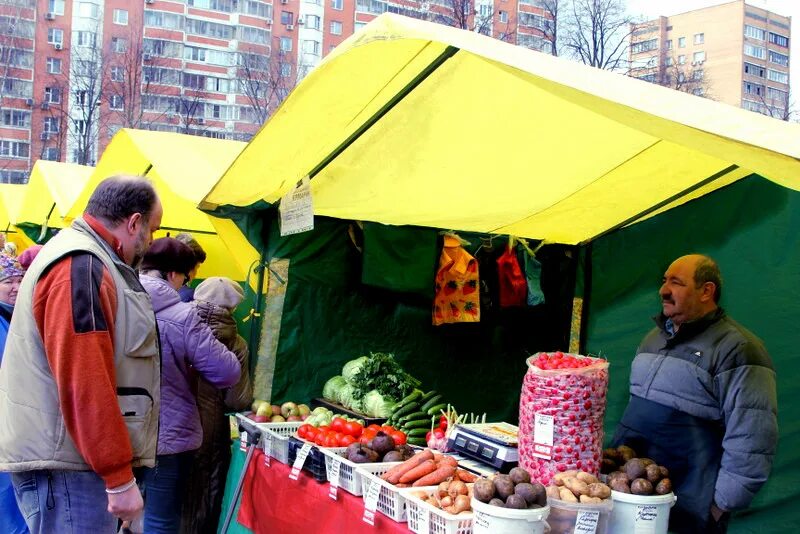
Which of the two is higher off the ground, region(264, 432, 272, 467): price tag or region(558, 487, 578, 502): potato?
region(558, 487, 578, 502): potato

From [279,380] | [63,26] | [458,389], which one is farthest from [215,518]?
[63,26]

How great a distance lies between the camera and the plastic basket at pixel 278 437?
3.72 meters

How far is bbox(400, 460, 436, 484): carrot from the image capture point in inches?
112

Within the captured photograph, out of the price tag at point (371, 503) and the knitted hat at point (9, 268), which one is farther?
the knitted hat at point (9, 268)

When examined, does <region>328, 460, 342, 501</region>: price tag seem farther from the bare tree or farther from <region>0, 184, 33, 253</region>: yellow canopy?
the bare tree

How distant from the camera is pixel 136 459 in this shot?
239 cm

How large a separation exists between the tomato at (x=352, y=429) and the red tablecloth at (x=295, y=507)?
29cm

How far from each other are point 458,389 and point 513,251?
1.07 m

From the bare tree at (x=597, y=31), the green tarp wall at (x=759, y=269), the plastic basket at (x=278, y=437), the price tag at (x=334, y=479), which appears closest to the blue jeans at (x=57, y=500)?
the price tag at (x=334, y=479)

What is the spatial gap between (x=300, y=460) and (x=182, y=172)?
3004mm

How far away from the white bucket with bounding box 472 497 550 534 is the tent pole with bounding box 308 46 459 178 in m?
1.54

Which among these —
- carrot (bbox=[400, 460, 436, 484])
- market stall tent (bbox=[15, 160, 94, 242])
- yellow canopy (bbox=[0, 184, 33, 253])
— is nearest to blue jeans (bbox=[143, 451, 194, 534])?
carrot (bbox=[400, 460, 436, 484])

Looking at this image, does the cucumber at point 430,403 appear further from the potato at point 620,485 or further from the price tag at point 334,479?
the potato at point 620,485

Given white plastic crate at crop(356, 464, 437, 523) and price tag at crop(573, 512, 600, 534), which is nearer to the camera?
price tag at crop(573, 512, 600, 534)
